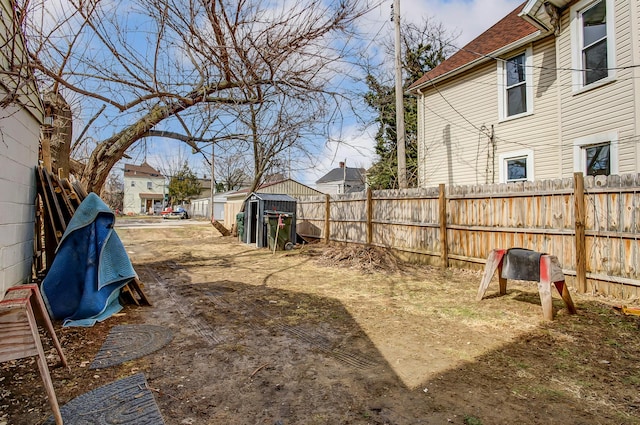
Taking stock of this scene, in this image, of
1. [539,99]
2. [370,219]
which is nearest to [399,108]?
[370,219]

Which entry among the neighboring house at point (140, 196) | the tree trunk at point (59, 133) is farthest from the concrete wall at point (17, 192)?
the neighboring house at point (140, 196)

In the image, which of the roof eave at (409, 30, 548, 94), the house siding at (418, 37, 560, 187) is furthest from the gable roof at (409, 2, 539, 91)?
the house siding at (418, 37, 560, 187)

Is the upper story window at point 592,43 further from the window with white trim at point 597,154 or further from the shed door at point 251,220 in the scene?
the shed door at point 251,220

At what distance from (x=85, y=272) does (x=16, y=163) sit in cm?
139

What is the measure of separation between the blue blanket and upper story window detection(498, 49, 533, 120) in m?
9.19

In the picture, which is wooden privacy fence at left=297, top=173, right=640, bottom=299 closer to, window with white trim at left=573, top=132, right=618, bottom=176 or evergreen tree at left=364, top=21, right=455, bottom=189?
window with white trim at left=573, top=132, right=618, bottom=176

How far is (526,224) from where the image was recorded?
5.49 meters

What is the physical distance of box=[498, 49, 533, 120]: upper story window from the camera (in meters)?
8.13

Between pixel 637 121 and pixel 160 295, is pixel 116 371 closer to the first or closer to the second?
pixel 160 295

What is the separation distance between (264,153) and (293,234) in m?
4.39

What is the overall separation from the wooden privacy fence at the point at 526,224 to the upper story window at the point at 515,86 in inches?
142

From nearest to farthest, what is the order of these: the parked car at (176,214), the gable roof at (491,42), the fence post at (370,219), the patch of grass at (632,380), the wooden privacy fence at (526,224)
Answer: the patch of grass at (632,380) → the wooden privacy fence at (526,224) → the gable roof at (491,42) → the fence post at (370,219) → the parked car at (176,214)

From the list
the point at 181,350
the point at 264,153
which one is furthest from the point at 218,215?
the point at 181,350

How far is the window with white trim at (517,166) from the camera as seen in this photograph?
8.04 meters
